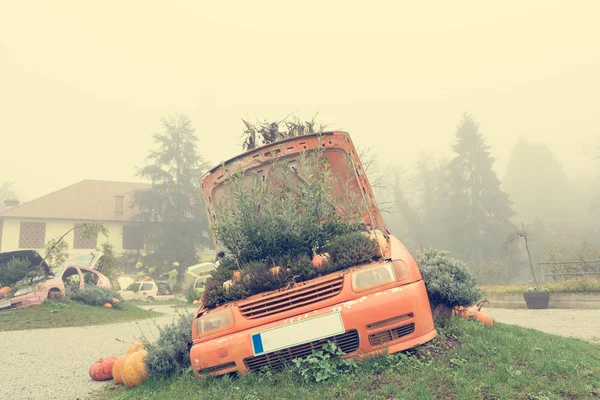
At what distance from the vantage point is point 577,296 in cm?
1100

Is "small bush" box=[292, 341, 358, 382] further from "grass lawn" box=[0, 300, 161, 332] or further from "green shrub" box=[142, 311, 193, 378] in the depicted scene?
"grass lawn" box=[0, 300, 161, 332]

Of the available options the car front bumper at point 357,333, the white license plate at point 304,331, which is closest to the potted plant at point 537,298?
the car front bumper at point 357,333

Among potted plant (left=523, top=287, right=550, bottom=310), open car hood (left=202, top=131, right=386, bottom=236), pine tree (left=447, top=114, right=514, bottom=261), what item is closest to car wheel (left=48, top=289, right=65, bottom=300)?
open car hood (left=202, top=131, right=386, bottom=236)

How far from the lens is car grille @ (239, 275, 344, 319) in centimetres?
295

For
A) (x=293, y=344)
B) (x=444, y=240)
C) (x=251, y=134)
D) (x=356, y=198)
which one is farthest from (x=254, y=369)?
(x=444, y=240)

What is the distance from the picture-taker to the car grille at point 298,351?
112 inches

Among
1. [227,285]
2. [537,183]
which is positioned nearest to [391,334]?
[227,285]

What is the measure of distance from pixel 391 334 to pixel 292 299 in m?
0.80

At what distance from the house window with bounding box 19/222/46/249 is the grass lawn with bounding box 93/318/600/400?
1375 inches

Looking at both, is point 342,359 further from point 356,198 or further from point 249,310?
point 356,198

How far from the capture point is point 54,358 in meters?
6.09

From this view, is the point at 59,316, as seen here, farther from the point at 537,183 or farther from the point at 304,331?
the point at 537,183

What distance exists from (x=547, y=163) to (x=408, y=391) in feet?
210

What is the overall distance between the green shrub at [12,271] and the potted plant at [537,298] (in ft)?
48.0
